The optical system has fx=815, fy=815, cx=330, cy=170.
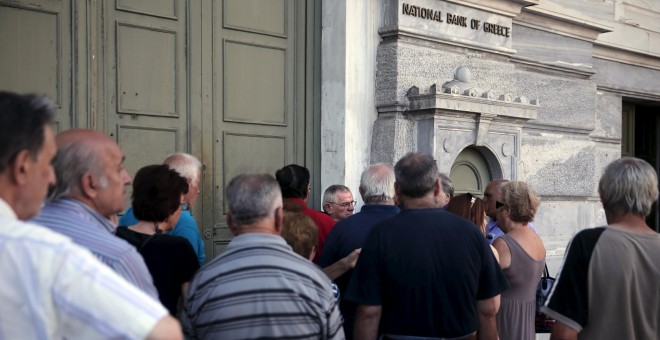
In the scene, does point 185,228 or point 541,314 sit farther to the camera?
point 541,314

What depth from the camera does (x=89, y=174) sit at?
247 cm

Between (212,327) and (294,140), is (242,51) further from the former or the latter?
(212,327)

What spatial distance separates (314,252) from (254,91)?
3146 mm

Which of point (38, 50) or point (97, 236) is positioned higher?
point (38, 50)

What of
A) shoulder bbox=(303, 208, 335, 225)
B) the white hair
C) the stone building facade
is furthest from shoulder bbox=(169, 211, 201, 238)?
the stone building facade

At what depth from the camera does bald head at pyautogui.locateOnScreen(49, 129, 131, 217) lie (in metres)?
2.45

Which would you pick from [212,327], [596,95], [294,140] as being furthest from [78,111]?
[596,95]

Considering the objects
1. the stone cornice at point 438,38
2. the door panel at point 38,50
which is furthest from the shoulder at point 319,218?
the stone cornice at point 438,38

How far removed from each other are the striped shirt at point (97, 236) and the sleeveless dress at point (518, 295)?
9.07 ft

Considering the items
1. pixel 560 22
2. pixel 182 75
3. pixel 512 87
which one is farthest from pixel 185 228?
pixel 560 22

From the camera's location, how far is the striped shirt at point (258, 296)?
2.83 metres

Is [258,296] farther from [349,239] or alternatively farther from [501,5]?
[501,5]

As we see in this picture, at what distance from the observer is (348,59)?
263 inches

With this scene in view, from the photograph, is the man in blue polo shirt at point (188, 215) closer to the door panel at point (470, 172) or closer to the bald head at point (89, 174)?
the bald head at point (89, 174)
